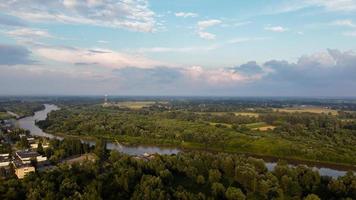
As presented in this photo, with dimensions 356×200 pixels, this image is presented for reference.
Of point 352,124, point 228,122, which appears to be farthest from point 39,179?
point 352,124

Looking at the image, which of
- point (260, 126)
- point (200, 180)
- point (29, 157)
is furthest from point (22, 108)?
point (200, 180)

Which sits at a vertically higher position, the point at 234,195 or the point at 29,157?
the point at 29,157

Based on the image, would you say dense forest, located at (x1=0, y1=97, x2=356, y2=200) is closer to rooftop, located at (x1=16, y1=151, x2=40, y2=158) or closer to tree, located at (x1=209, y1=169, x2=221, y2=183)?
tree, located at (x1=209, y1=169, x2=221, y2=183)

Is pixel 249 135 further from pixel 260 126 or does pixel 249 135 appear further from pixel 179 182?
pixel 179 182

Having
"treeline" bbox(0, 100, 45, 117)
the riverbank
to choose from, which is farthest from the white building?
"treeline" bbox(0, 100, 45, 117)

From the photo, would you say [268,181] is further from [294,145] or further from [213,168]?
[294,145]

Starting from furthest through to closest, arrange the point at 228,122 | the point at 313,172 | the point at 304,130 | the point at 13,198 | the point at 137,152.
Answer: the point at 228,122, the point at 304,130, the point at 137,152, the point at 313,172, the point at 13,198

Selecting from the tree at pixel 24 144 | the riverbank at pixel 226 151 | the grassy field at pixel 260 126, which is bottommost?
the riverbank at pixel 226 151

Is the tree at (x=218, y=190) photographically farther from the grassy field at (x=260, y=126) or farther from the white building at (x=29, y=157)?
the grassy field at (x=260, y=126)

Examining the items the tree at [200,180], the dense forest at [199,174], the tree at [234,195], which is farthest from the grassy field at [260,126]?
the tree at [234,195]
